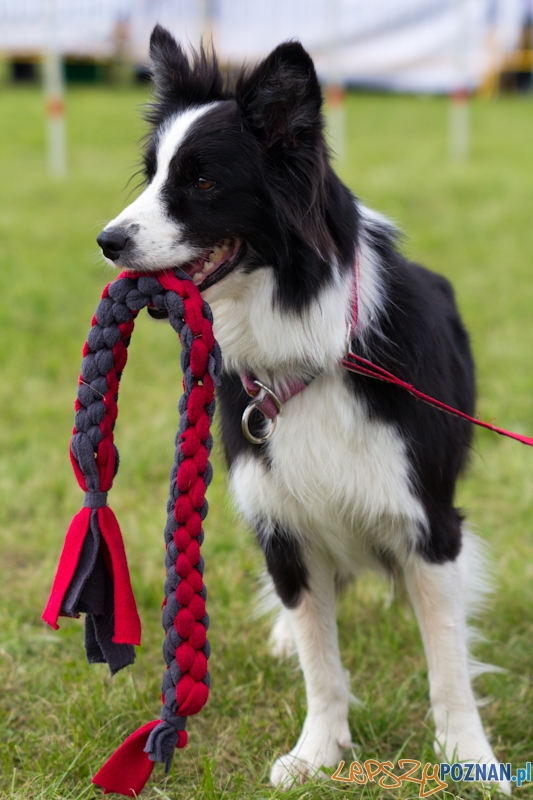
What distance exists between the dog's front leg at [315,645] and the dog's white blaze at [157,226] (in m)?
0.94

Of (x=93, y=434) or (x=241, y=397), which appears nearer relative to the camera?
(x=93, y=434)

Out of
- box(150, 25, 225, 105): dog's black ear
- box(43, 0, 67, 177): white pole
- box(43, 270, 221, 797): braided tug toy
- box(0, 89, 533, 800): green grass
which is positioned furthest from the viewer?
box(43, 0, 67, 177): white pole

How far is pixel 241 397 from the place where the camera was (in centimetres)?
244

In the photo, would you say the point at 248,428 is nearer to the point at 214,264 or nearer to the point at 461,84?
the point at 214,264

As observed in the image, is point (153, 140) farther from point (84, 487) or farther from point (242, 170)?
point (84, 487)

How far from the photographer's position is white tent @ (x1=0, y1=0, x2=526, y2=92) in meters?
18.4

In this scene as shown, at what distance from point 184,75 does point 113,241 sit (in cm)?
64

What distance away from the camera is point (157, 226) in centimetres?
211

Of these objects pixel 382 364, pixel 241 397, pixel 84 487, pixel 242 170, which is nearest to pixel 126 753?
pixel 84 487

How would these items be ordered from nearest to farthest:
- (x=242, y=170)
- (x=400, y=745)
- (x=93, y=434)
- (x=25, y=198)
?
1. (x=93, y=434)
2. (x=242, y=170)
3. (x=400, y=745)
4. (x=25, y=198)

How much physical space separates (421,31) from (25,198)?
1255 cm

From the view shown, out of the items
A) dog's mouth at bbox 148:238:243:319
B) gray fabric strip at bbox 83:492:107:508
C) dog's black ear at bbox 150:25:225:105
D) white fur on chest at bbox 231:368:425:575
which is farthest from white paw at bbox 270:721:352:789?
dog's black ear at bbox 150:25:225:105

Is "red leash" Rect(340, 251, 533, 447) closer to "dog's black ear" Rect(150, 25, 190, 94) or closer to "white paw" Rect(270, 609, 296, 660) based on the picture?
"dog's black ear" Rect(150, 25, 190, 94)

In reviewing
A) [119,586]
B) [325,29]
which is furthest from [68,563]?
[325,29]
